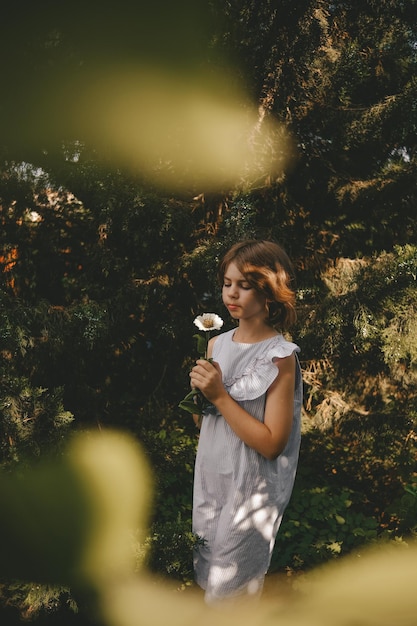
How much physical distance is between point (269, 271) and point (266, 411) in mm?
502

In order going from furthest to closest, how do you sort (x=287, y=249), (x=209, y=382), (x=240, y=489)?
(x=287, y=249)
(x=240, y=489)
(x=209, y=382)

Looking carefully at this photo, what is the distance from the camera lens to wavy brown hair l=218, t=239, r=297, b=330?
1837 millimetres

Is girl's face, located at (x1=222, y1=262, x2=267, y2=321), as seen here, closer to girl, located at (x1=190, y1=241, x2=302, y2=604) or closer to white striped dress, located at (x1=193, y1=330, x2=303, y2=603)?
girl, located at (x1=190, y1=241, x2=302, y2=604)

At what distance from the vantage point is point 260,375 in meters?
1.76

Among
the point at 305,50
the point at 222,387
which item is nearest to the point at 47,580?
the point at 222,387

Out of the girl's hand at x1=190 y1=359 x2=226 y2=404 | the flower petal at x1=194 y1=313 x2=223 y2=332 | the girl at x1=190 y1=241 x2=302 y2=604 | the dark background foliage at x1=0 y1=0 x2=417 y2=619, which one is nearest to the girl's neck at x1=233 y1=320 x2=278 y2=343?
the girl at x1=190 y1=241 x2=302 y2=604

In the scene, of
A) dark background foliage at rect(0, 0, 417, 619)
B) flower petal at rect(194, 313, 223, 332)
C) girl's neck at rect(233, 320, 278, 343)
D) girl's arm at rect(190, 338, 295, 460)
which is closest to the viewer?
girl's arm at rect(190, 338, 295, 460)

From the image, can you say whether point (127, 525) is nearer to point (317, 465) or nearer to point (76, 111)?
point (76, 111)

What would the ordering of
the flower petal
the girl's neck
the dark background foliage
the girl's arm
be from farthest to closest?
the dark background foliage < the girl's neck < the flower petal < the girl's arm

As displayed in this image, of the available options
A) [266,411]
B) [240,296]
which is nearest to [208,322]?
[240,296]

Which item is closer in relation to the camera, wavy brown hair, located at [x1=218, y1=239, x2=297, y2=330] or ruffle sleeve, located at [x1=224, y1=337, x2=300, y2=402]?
ruffle sleeve, located at [x1=224, y1=337, x2=300, y2=402]

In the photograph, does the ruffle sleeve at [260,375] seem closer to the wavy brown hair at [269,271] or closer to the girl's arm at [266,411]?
the girl's arm at [266,411]

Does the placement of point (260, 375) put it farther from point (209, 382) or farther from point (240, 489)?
point (240, 489)

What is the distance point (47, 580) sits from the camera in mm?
1019
